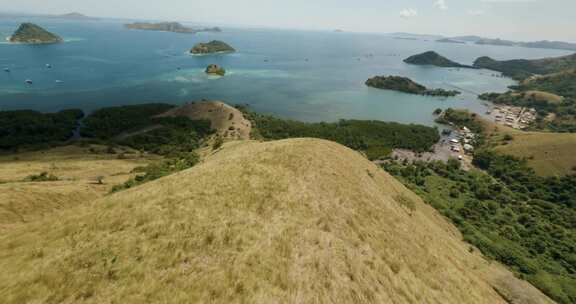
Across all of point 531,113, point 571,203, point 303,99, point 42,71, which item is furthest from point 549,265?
point 42,71

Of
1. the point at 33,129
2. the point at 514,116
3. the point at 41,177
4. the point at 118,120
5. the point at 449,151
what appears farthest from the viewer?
the point at 514,116

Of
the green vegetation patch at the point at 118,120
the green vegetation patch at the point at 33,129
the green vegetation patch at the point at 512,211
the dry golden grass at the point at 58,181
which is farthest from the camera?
the green vegetation patch at the point at 118,120

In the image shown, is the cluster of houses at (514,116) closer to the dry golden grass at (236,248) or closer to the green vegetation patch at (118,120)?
the dry golden grass at (236,248)

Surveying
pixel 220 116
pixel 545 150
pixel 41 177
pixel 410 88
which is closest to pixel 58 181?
pixel 41 177

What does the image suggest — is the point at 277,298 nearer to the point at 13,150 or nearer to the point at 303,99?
the point at 13,150

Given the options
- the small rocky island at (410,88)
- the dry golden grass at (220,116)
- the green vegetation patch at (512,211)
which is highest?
the small rocky island at (410,88)

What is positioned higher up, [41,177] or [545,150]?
[545,150]

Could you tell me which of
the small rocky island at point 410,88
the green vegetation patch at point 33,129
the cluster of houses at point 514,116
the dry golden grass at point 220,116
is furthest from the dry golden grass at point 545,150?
the green vegetation patch at point 33,129

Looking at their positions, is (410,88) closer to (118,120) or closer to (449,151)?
(449,151)
